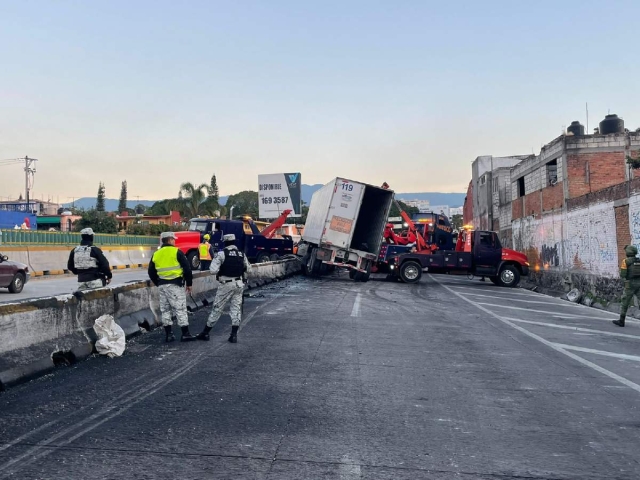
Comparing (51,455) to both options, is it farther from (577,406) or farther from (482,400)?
(577,406)

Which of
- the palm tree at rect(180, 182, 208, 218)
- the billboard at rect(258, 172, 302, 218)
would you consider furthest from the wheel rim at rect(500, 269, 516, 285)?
the palm tree at rect(180, 182, 208, 218)

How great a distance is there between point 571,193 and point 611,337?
15.1m

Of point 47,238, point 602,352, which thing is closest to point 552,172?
point 602,352

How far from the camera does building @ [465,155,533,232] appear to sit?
41.0m

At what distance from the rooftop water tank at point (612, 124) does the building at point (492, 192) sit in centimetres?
821

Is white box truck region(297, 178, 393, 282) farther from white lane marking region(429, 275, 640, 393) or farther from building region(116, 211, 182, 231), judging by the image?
building region(116, 211, 182, 231)

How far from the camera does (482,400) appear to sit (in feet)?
18.7

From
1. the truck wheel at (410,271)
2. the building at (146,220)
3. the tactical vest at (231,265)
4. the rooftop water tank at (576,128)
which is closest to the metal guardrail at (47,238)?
the truck wheel at (410,271)

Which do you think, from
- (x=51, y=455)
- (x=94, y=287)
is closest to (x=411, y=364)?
(x=51, y=455)

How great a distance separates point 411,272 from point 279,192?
72.1ft

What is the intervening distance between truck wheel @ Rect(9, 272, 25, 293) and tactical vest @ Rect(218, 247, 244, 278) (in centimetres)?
1112

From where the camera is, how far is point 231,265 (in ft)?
29.6

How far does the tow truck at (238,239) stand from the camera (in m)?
26.4

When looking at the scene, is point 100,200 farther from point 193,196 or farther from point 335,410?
point 335,410
